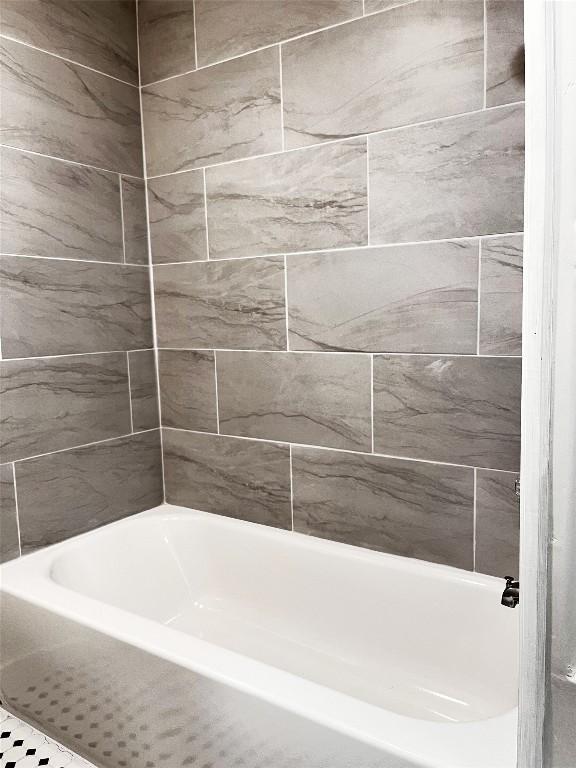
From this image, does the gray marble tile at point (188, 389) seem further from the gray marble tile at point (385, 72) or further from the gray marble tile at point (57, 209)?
the gray marble tile at point (385, 72)

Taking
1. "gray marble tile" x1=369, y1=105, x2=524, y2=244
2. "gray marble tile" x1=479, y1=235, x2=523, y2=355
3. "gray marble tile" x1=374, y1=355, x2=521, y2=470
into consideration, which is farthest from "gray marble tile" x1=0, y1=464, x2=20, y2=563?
"gray marble tile" x1=479, y1=235, x2=523, y2=355

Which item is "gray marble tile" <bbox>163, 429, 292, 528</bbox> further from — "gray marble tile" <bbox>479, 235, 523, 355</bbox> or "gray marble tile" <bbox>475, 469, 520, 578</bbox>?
"gray marble tile" <bbox>479, 235, 523, 355</bbox>

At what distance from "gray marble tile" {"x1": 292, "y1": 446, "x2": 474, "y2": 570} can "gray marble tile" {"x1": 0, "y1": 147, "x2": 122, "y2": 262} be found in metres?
1.07

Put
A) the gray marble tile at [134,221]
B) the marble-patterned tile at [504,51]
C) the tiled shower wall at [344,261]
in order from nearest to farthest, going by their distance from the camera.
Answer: the marble-patterned tile at [504,51]
the tiled shower wall at [344,261]
the gray marble tile at [134,221]

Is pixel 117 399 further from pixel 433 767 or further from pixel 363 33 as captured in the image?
pixel 433 767

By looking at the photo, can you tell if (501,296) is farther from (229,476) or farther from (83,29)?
(83,29)

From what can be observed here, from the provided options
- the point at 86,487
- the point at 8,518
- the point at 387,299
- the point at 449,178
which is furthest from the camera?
the point at 86,487

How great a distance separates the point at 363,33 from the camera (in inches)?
69.5

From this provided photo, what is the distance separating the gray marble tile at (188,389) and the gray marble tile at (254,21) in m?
1.09

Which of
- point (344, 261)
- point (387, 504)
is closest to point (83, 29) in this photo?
point (344, 261)

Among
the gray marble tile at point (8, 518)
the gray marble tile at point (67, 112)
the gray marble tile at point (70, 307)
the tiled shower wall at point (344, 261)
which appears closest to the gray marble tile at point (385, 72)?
the tiled shower wall at point (344, 261)

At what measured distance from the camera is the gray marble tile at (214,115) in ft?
6.53

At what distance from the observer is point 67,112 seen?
2.05m

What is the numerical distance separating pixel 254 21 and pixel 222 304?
96cm
